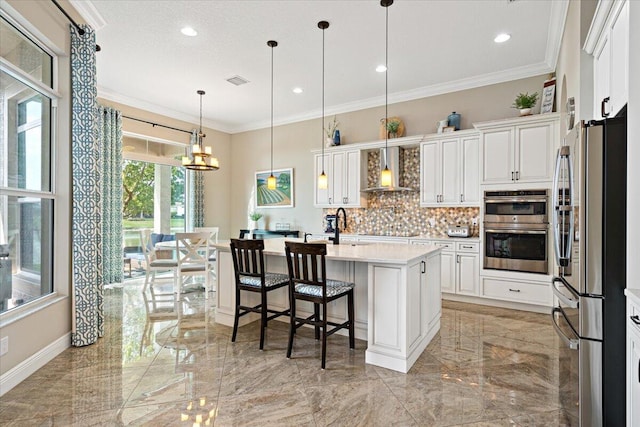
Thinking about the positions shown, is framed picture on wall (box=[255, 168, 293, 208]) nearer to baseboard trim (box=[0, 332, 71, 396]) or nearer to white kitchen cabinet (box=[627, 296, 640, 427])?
baseboard trim (box=[0, 332, 71, 396])

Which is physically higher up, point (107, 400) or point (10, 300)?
point (10, 300)

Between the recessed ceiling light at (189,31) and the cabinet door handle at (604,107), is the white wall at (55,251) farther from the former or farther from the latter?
the cabinet door handle at (604,107)

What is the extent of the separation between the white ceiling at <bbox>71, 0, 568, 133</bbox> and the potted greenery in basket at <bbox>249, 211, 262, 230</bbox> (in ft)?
7.82

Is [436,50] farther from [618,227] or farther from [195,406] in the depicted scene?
[195,406]

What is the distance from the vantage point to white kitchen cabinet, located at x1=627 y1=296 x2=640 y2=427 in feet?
4.46

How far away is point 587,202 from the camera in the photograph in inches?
68.2

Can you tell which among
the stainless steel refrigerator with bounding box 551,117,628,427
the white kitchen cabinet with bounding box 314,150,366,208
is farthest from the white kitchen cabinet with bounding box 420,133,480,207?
the stainless steel refrigerator with bounding box 551,117,628,427

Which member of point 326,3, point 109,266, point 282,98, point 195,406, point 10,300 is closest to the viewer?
point 195,406

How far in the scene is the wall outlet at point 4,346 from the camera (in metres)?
2.31

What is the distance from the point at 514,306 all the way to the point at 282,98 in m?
4.68

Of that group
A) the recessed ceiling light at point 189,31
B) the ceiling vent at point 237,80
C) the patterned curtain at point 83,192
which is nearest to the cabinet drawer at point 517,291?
the ceiling vent at point 237,80

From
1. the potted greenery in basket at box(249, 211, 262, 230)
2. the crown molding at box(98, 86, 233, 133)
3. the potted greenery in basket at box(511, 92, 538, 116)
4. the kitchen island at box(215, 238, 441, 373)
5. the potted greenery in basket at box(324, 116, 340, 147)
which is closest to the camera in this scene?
the kitchen island at box(215, 238, 441, 373)

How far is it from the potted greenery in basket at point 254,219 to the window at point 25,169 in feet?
14.2

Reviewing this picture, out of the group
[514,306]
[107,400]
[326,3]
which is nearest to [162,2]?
[326,3]
